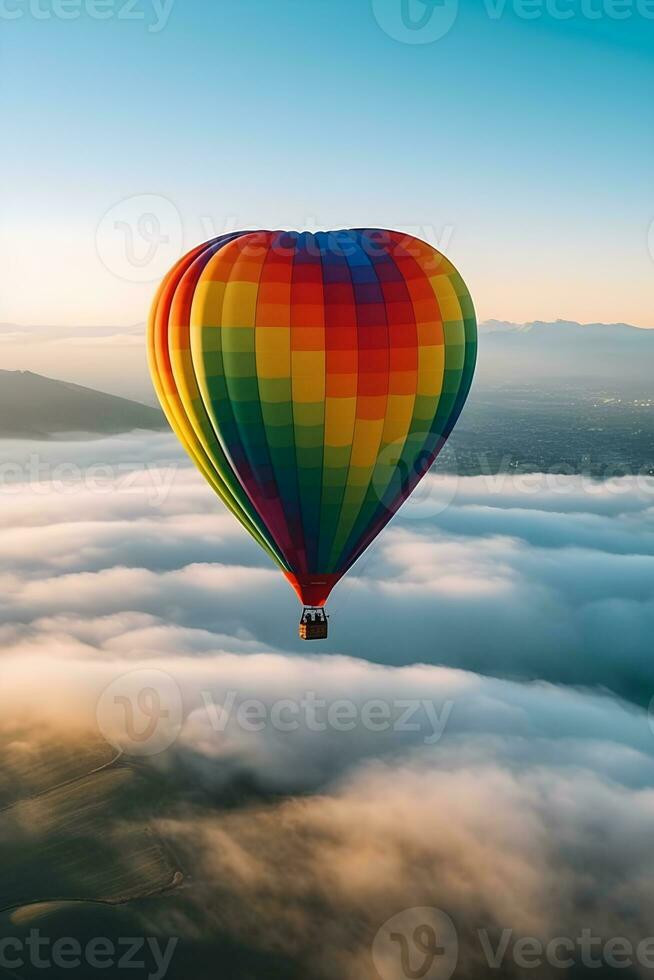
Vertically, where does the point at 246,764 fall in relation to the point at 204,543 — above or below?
below

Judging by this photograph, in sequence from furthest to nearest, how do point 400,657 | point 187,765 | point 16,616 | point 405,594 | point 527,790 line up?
point 405,594 → point 16,616 → point 400,657 → point 187,765 → point 527,790

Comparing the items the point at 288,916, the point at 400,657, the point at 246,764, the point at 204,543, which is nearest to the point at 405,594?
the point at 400,657

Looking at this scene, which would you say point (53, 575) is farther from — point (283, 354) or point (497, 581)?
point (283, 354)

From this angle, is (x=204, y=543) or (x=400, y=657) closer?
(x=400, y=657)

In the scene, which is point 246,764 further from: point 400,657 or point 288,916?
point 400,657

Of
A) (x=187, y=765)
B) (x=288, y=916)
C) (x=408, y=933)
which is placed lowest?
(x=408, y=933)

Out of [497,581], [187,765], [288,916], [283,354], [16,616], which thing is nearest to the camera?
[283,354]
